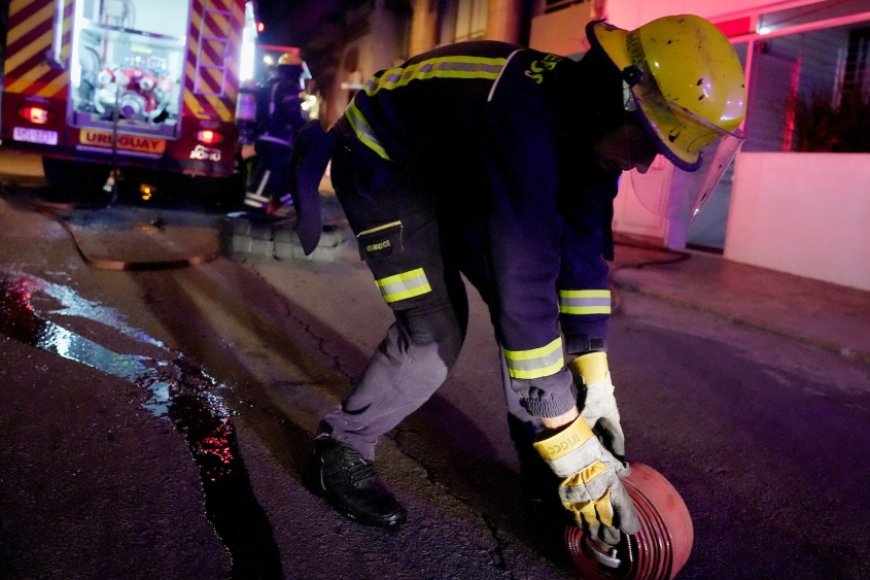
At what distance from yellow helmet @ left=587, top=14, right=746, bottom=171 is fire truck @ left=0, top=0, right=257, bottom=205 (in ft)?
24.3

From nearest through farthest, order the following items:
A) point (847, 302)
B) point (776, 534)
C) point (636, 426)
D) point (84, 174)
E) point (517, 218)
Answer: point (517, 218) < point (776, 534) < point (636, 426) < point (847, 302) < point (84, 174)

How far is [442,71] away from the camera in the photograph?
207cm

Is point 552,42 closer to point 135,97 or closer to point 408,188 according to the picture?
point 135,97

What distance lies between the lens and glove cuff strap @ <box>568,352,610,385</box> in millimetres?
2350

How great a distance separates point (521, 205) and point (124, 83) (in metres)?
7.85

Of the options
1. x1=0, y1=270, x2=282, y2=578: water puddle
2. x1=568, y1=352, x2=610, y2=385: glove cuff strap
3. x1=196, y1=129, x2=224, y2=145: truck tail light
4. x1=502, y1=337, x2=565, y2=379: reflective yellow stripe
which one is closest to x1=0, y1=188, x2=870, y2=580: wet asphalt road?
x1=0, y1=270, x2=282, y2=578: water puddle

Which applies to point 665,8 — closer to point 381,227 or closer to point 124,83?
point 124,83

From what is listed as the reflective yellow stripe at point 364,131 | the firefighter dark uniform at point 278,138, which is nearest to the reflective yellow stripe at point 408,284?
the reflective yellow stripe at point 364,131

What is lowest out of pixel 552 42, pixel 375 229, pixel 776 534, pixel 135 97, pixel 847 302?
pixel 776 534

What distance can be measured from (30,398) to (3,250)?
10.5ft

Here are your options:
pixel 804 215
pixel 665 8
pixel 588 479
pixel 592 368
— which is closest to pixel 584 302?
pixel 592 368

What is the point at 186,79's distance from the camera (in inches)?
333

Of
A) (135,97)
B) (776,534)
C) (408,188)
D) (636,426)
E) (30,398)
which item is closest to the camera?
(408,188)

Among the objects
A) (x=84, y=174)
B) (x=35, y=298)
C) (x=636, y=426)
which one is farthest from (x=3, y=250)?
(x=636, y=426)
